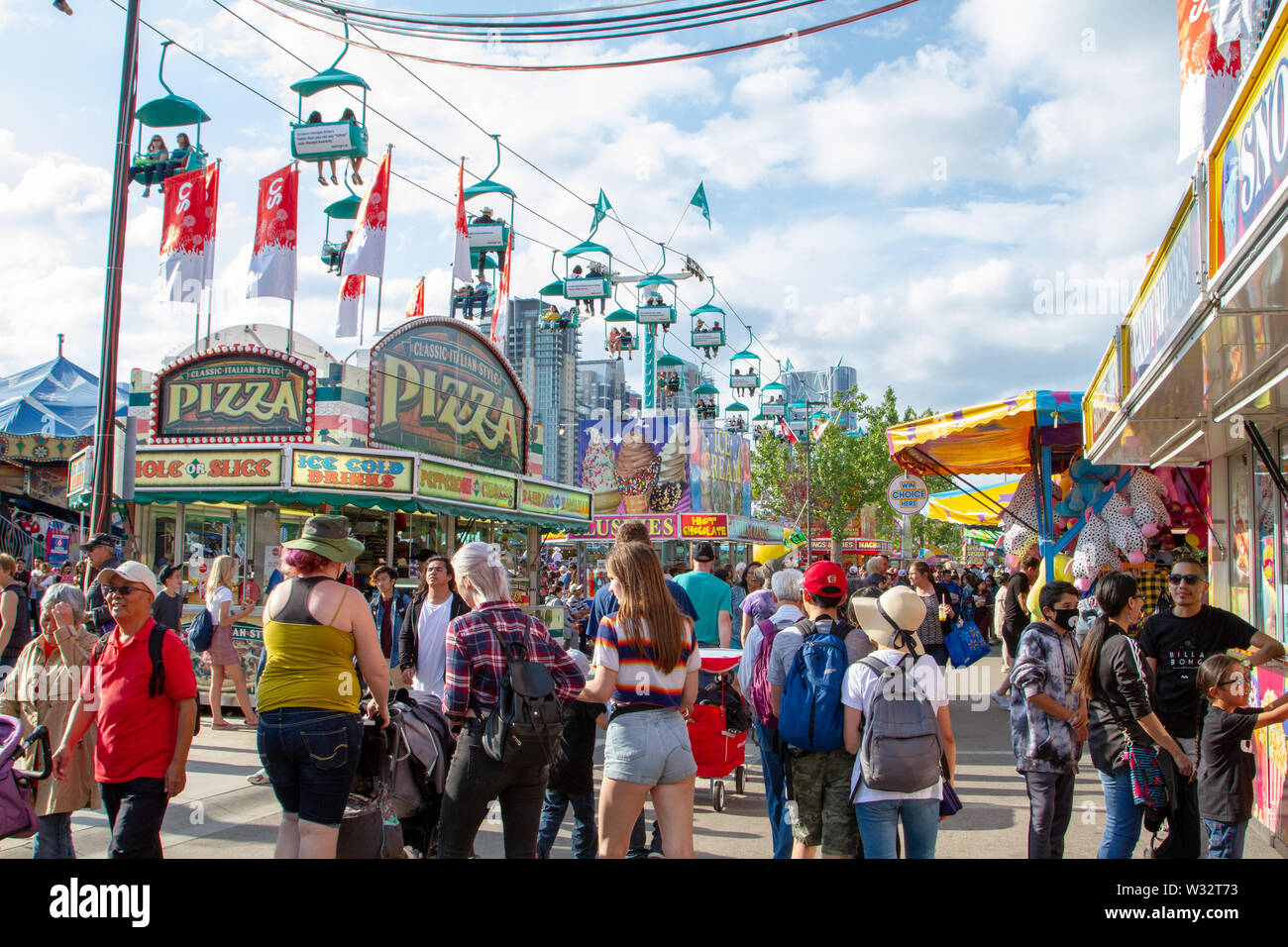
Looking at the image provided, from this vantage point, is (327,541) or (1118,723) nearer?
(327,541)

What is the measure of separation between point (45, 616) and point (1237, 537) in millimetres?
8989

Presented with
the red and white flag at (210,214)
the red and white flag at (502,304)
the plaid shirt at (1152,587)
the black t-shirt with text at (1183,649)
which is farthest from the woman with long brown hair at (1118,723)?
the red and white flag at (502,304)

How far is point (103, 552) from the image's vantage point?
25.4ft

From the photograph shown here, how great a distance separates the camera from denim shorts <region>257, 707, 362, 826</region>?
4.18 meters

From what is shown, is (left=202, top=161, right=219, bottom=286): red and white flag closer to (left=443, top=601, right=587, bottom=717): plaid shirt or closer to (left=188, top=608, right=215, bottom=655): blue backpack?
(left=188, top=608, right=215, bottom=655): blue backpack

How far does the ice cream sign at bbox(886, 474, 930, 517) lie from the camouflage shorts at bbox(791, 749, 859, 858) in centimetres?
1426

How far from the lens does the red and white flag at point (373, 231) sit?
14.7 metres

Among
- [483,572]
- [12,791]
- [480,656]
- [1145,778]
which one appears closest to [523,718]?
[480,656]

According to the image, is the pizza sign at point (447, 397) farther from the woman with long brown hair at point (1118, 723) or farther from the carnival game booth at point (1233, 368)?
the woman with long brown hair at point (1118, 723)

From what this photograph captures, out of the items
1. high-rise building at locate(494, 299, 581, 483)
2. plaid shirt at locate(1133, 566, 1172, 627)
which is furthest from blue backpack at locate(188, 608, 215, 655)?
high-rise building at locate(494, 299, 581, 483)

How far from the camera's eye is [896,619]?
434 centimetres

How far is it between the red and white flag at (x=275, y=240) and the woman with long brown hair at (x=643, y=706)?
1095 cm

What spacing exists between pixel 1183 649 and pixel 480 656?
13.1 feet

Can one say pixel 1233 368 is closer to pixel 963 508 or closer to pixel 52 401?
pixel 963 508
